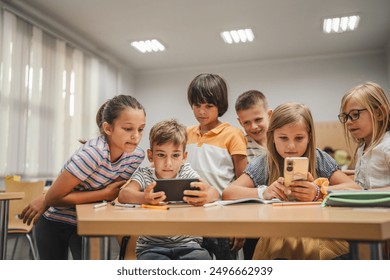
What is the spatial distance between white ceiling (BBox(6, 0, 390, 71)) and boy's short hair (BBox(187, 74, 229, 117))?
1817 millimetres

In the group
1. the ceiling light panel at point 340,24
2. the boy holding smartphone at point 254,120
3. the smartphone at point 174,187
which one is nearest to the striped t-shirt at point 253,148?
the boy holding smartphone at point 254,120

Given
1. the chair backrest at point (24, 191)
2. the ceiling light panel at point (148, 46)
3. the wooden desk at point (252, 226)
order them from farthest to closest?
the ceiling light panel at point (148, 46) → the chair backrest at point (24, 191) → the wooden desk at point (252, 226)

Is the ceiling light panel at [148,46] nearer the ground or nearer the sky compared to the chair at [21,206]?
nearer the sky

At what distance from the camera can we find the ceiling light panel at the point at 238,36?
369cm

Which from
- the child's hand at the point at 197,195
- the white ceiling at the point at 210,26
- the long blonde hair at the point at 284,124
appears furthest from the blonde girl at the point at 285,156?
the white ceiling at the point at 210,26

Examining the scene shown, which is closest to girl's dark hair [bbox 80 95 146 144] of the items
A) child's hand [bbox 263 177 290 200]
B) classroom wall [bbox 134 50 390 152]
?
child's hand [bbox 263 177 290 200]

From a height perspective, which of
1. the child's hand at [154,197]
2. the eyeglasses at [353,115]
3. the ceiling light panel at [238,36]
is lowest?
the child's hand at [154,197]

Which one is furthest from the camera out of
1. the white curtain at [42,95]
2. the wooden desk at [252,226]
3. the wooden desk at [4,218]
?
the white curtain at [42,95]

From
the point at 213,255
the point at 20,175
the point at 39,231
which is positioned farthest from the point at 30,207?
the point at 20,175

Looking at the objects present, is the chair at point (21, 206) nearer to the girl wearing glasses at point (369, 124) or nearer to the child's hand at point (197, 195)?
the child's hand at point (197, 195)

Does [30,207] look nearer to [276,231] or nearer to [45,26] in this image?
[276,231]

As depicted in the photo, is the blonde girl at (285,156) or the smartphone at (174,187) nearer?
the smartphone at (174,187)

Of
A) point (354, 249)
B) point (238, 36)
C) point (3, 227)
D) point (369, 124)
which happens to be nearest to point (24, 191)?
point (3, 227)

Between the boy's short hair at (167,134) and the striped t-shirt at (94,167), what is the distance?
0.12 m
